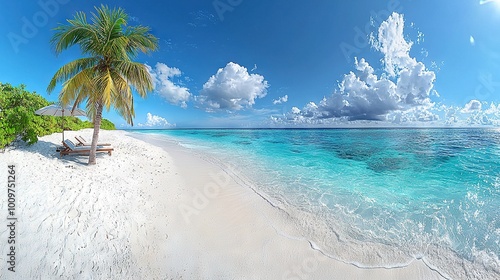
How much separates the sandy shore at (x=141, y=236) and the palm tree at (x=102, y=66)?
3031 mm

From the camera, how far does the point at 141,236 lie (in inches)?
188

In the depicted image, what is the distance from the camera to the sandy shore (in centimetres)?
384

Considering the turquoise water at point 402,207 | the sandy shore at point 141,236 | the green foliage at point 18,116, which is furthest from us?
the green foliage at point 18,116

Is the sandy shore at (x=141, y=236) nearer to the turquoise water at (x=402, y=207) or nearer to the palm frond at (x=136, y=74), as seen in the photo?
the turquoise water at (x=402, y=207)

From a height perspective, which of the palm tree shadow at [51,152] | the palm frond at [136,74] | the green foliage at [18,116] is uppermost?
the palm frond at [136,74]

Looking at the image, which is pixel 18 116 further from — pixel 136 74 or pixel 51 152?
pixel 136 74

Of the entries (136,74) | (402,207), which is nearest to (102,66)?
(136,74)

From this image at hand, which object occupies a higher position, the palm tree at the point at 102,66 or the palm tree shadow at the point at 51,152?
the palm tree at the point at 102,66

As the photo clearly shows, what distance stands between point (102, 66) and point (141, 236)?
753 centimetres

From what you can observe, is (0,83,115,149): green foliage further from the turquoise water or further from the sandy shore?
the turquoise water

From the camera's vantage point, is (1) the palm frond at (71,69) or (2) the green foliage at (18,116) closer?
(2) the green foliage at (18,116)

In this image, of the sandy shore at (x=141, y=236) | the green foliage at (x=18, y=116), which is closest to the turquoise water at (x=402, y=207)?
the sandy shore at (x=141, y=236)

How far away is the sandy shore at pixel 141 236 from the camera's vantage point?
3.84 meters

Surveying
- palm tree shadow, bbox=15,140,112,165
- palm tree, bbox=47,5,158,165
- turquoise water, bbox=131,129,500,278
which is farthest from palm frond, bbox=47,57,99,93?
turquoise water, bbox=131,129,500,278
